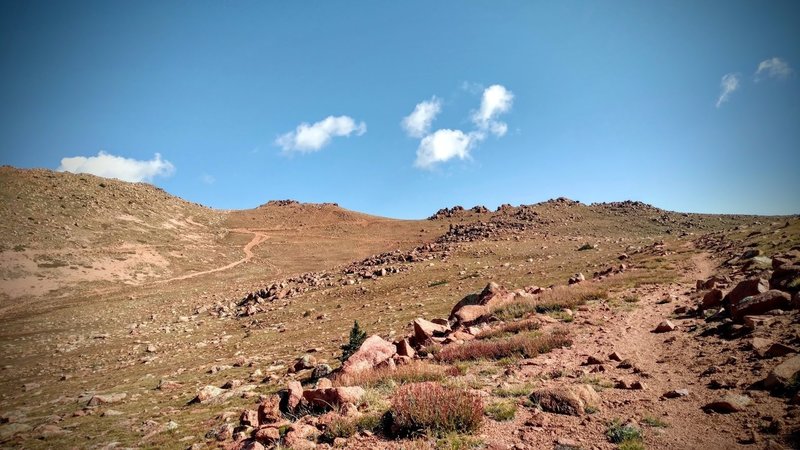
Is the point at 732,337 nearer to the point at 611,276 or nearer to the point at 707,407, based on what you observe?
the point at 707,407

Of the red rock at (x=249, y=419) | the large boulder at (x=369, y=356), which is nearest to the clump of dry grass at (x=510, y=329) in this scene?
the large boulder at (x=369, y=356)

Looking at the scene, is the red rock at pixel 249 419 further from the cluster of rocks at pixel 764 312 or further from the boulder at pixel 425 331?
the cluster of rocks at pixel 764 312

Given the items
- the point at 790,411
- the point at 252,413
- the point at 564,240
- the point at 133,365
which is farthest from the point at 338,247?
the point at 790,411

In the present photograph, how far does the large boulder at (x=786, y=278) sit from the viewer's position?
1138 cm

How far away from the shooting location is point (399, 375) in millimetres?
9570

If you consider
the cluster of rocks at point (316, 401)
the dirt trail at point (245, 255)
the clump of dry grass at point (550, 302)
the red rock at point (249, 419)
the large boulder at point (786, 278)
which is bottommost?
the red rock at point (249, 419)

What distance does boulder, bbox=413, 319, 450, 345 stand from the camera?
538 inches

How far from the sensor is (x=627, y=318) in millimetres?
13227

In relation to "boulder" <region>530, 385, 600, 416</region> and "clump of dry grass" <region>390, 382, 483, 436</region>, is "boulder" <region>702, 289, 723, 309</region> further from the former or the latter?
"clump of dry grass" <region>390, 382, 483, 436</region>

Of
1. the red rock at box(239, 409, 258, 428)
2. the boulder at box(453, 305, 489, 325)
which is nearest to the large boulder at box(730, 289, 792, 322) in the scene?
the boulder at box(453, 305, 489, 325)

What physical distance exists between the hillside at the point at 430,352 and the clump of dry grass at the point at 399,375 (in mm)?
61

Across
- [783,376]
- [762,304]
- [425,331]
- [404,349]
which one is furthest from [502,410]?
[762,304]

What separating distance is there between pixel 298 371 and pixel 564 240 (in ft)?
120

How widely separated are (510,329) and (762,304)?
682cm
